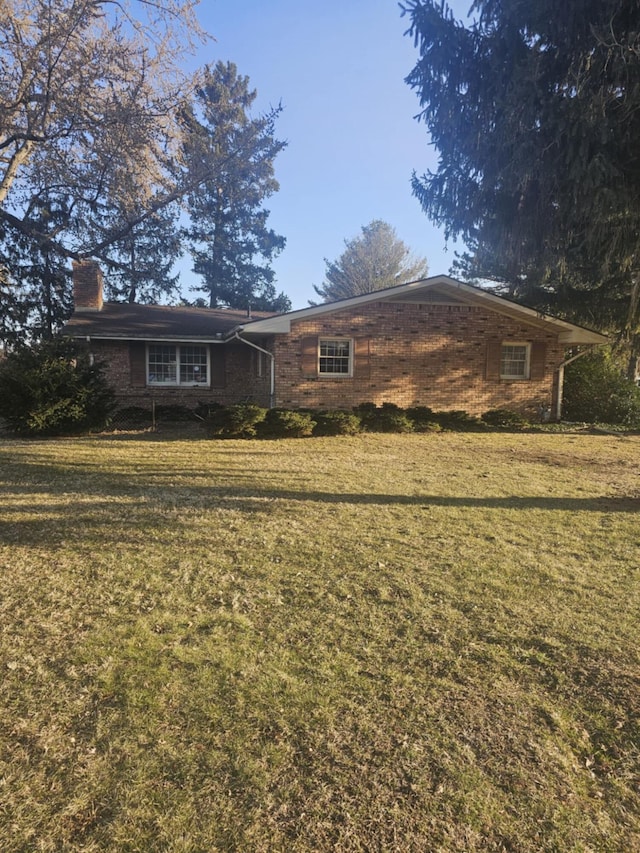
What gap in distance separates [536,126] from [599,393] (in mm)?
13097

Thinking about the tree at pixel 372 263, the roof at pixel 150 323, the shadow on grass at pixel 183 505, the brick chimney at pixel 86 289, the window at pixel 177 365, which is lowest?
the shadow on grass at pixel 183 505

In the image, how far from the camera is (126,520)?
18.2ft

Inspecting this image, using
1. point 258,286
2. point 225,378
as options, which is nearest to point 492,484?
point 225,378

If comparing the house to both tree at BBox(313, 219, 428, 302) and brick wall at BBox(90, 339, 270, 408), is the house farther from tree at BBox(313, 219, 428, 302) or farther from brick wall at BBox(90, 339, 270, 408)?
tree at BBox(313, 219, 428, 302)

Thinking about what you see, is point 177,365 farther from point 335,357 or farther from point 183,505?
point 183,505

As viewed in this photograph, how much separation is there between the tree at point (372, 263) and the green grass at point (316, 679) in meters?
38.6

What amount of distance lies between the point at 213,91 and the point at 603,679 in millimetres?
35421

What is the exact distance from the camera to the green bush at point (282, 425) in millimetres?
12211

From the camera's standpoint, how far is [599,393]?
17219 mm

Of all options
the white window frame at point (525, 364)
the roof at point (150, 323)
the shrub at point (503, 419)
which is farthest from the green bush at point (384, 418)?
the roof at point (150, 323)

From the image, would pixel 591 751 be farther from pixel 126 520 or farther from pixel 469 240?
pixel 469 240

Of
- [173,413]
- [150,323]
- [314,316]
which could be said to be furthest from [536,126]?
[150,323]

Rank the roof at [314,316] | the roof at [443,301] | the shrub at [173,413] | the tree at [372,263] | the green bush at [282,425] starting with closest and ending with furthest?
1. the green bush at [282,425]
2. the roof at [443,301]
3. the roof at [314,316]
4. the shrub at [173,413]
5. the tree at [372,263]

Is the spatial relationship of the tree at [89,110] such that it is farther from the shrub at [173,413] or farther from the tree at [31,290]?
the tree at [31,290]
